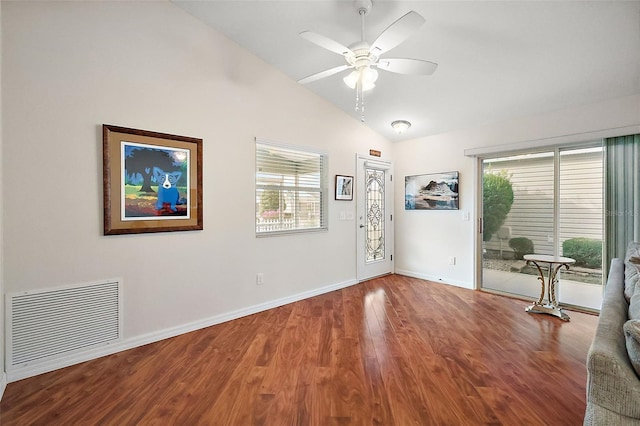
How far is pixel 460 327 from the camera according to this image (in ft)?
9.80

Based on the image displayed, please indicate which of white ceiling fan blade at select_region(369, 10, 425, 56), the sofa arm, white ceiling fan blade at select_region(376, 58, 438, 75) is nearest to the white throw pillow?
the sofa arm

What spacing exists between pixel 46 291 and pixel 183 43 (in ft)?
8.08

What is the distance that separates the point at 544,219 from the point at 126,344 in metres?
4.80

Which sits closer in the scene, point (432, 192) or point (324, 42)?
point (324, 42)

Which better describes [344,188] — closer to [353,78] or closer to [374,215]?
[374,215]

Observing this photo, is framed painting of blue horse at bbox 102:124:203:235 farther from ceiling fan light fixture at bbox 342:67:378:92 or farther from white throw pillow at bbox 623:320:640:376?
white throw pillow at bbox 623:320:640:376

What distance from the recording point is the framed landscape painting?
4.49 metres

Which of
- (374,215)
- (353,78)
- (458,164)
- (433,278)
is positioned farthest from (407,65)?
(433,278)

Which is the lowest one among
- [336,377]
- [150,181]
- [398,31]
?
[336,377]

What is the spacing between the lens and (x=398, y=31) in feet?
6.49

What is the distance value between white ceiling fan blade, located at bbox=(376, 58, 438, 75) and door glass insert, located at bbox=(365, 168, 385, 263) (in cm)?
250

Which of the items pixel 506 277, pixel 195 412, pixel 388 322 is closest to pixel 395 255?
pixel 506 277

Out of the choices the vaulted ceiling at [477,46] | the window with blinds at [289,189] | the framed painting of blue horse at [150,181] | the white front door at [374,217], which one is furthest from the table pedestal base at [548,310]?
the framed painting of blue horse at [150,181]

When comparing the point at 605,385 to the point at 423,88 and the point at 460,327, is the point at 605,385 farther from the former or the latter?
the point at 423,88
